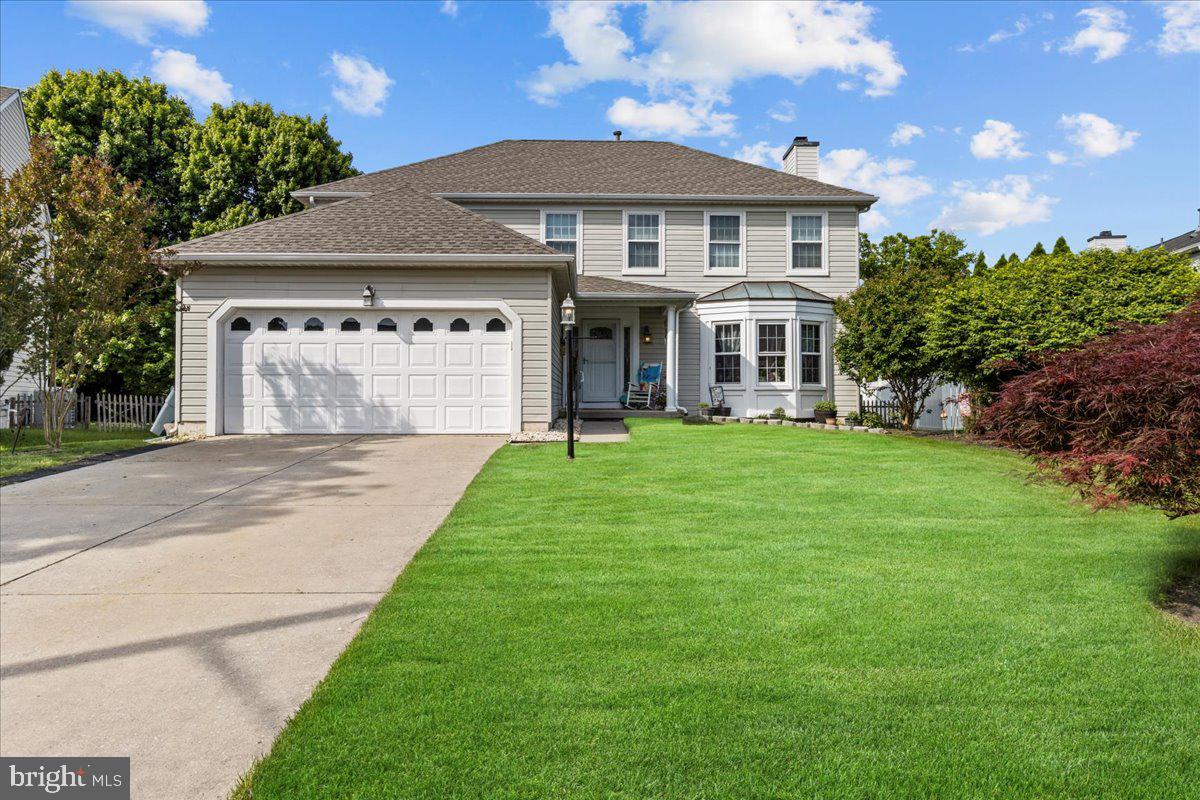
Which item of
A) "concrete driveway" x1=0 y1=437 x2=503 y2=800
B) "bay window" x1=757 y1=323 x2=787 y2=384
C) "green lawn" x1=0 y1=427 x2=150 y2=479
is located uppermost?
"bay window" x1=757 y1=323 x2=787 y2=384

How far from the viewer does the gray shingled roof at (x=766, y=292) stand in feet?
58.8

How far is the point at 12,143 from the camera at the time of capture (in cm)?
2023

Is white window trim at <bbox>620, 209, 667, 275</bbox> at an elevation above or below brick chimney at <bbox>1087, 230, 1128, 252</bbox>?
below

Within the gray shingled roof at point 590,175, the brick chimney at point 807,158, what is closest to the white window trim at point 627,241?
the gray shingled roof at point 590,175

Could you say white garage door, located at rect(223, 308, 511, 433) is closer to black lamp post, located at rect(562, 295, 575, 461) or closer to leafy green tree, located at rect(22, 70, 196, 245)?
black lamp post, located at rect(562, 295, 575, 461)

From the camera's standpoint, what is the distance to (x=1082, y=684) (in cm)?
307

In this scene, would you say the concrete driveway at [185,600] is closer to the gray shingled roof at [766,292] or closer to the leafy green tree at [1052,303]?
the leafy green tree at [1052,303]

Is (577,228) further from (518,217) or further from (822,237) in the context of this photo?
(822,237)

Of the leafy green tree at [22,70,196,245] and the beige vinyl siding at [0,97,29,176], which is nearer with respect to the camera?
the beige vinyl siding at [0,97,29,176]

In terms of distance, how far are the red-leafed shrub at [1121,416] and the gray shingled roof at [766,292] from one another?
44.6ft

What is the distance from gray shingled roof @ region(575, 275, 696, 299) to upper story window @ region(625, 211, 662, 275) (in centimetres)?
66

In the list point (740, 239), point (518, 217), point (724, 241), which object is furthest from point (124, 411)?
point (740, 239)

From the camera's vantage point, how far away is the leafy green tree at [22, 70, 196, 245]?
22719 mm

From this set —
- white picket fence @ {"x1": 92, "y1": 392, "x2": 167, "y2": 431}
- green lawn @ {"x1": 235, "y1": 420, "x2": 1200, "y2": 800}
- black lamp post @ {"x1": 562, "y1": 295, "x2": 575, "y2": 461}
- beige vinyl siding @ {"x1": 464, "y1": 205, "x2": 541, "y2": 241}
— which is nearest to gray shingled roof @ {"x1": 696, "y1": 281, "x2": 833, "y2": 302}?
beige vinyl siding @ {"x1": 464, "y1": 205, "x2": 541, "y2": 241}
